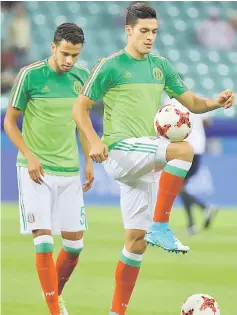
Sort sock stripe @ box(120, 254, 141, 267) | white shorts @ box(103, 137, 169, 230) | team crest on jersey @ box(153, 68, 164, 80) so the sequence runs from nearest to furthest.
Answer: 1. white shorts @ box(103, 137, 169, 230)
2. team crest on jersey @ box(153, 68, 164, 80)
3. sock stripe @ box(120, 254, 141, 267)

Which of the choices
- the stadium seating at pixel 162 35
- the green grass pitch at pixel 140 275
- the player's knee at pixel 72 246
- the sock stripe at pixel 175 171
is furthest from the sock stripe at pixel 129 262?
the stadium seating at pixel 162 35

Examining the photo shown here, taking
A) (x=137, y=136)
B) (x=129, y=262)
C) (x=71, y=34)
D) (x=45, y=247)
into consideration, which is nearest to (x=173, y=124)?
(x=137, y=136)

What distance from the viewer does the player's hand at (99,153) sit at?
5152mm

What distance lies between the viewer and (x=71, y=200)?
6254 mm

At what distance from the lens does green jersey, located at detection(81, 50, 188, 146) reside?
5.53m

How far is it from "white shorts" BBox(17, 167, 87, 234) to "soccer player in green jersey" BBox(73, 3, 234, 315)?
1.70 feet

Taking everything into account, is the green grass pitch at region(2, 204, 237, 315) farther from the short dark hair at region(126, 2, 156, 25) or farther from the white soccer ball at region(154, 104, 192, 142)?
the short dark hair at region(126, 2, 156, 25)

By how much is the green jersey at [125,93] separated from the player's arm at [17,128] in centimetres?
48

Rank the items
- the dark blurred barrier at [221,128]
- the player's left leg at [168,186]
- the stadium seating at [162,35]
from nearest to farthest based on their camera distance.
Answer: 1. the player's left leg at [168,186]
2. the dark blurred barrier at [221,128]
3. the stadium seating at [162,35]

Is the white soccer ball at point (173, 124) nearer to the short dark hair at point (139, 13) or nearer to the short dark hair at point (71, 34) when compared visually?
the short dark hair at point (139, 13)

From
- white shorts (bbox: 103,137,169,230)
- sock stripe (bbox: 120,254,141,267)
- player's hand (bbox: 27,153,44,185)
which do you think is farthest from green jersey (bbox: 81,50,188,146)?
sock stripe (bbox: 120,254,141,267)

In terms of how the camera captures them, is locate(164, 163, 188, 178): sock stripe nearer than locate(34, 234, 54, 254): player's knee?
Yes

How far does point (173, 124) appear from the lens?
5.30 m

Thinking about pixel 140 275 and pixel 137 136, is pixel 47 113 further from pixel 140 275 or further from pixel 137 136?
pixel 140 275
